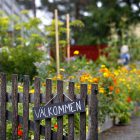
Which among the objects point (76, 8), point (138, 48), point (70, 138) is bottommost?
point (70, 138)

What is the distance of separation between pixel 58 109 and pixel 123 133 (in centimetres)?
388

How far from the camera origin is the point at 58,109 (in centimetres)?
571

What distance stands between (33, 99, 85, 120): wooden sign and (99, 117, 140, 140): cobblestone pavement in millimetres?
3150

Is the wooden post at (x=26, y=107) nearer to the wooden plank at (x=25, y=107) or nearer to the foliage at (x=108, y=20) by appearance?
the wooden plank at (x=25, y=107)

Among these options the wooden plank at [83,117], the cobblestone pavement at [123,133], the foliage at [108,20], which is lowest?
the cobblestone pavement at [123,133]

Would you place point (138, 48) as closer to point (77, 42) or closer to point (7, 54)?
point (77, 42)

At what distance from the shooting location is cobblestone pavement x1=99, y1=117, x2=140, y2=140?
875 centimetres

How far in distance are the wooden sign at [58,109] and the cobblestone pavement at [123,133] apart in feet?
10.3

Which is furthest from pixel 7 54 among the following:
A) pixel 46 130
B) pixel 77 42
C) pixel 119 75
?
pixel 77 42

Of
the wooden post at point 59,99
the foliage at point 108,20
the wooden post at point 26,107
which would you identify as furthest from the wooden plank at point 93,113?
the foliage at point 108,20

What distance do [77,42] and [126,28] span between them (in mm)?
3567

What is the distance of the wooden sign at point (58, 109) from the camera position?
18.5ft

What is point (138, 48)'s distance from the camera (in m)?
21.2

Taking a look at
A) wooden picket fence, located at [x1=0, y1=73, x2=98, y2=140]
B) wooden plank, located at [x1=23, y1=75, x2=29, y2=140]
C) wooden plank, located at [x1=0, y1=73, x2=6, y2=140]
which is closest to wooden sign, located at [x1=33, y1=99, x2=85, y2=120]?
wooden picket fence, located at [x1=0, y1=73, x2=98, y2=140]
